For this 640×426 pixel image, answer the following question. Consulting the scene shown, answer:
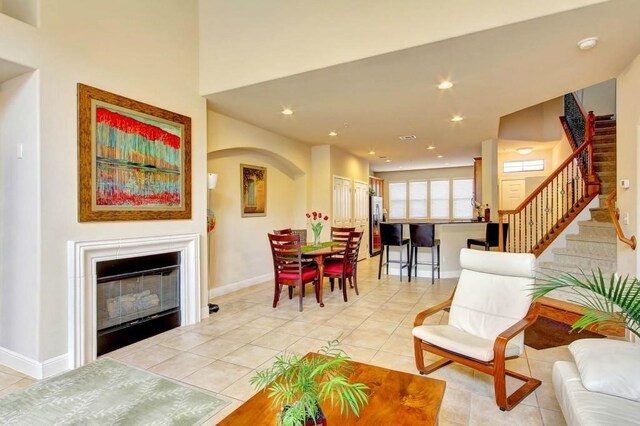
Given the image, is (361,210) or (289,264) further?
(361,210)

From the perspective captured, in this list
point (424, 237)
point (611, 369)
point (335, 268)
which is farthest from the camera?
point (424, 237)

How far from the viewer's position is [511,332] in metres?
2.25

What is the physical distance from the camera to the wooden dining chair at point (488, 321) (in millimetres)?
2260

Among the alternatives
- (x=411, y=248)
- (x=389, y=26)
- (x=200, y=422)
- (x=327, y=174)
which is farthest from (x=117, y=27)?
(x=411, y=248)

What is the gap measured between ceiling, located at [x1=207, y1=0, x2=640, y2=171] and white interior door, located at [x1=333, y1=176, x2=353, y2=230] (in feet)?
5.12

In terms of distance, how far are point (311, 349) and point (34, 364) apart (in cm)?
232

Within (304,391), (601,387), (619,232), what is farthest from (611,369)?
(619,232)

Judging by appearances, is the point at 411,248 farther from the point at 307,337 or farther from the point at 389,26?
the point at 389,26

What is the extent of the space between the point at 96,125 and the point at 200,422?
2698 mm

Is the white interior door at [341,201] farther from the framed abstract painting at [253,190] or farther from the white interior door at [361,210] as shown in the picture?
the framed abstract painting at [253,190]

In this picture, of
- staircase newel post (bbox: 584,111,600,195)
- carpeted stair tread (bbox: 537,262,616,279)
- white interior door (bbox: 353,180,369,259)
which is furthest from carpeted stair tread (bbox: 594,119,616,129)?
white interior door (bbox: 353,180,369,259)

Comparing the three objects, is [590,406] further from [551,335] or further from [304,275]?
[304,275]

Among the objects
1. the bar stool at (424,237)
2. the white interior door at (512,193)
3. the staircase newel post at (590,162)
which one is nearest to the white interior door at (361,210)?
the bar stool at (424,237)

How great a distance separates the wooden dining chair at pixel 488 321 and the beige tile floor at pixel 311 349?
6.4 inches
